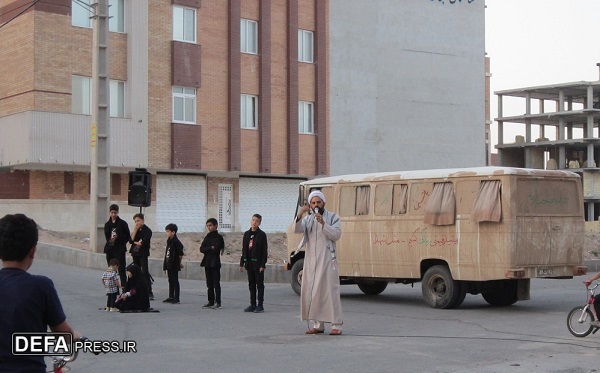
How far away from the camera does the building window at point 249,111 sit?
46.4 metres

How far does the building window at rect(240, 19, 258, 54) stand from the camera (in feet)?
153

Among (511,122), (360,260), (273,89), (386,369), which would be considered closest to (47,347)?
(386,369)

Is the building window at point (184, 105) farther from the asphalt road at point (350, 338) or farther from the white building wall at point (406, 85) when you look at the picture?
the asphalt road at point (350, 338)

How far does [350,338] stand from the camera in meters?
13.6

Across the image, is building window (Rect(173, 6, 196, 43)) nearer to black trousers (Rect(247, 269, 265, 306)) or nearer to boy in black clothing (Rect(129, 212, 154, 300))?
boy in black clothing (Rect(129, 212, 154, 300))

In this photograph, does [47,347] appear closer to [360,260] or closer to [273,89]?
[360,260]

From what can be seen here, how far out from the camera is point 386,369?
35.6 feet

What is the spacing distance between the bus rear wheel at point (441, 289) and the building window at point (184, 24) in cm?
2776

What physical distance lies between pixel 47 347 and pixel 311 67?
148ft

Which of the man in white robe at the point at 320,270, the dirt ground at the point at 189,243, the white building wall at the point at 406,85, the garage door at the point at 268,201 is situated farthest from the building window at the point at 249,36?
the man in white robe at the point at 320,270

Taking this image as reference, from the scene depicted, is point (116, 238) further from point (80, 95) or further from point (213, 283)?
point (80, 95)

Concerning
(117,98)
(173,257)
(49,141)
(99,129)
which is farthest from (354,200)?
(117,98)

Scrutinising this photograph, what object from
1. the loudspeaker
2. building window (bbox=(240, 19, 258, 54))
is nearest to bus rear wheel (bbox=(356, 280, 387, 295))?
the loudspeaker

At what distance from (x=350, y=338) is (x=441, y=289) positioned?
5.20 m
